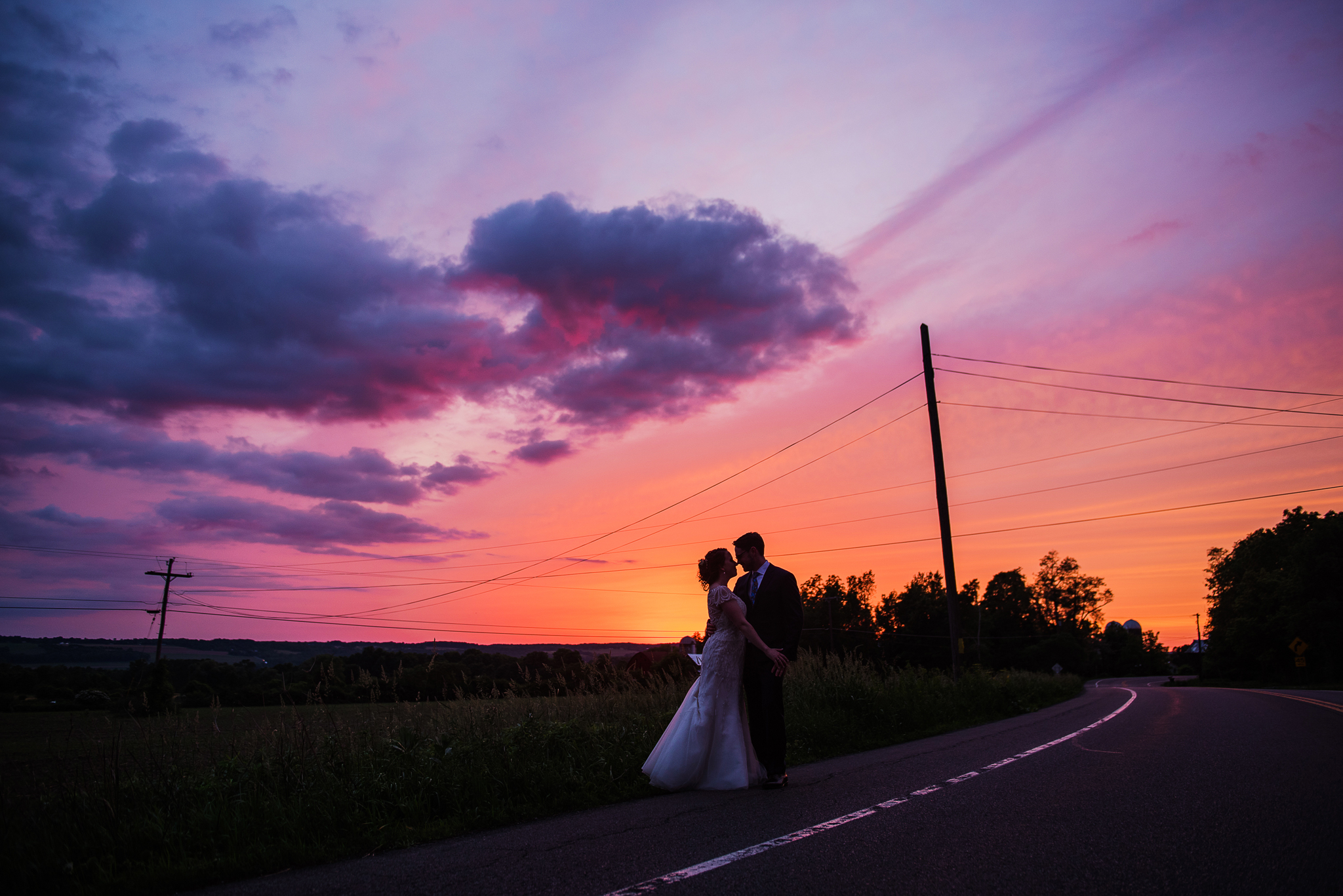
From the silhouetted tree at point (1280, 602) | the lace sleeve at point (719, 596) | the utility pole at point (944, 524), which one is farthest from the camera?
the silhouetted tree at point (1280, 602)

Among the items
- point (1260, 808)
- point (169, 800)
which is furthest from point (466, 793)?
point (1260, 808)

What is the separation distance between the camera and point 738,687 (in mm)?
6375

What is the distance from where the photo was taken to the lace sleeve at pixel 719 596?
21.0 feet

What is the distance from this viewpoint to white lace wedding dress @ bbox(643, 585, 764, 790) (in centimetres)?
610

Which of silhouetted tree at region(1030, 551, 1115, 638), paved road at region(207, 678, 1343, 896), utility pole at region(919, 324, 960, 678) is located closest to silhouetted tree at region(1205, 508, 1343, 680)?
silhouetted tree at region(1030, 551, 1115, 638)

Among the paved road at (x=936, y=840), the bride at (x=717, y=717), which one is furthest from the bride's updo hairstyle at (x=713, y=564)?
the paved road at (x=936, y=840)

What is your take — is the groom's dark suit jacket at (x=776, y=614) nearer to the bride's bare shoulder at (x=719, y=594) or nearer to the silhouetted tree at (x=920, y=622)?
the bride's bare shoulder at (x=719, y=594)

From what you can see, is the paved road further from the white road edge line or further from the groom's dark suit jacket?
the groom's dark suit jacket

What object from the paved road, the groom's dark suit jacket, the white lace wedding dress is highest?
the groom's dark suit jacket

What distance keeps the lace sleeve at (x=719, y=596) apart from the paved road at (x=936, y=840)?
4.94ft

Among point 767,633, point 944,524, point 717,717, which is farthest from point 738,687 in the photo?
point 944,524

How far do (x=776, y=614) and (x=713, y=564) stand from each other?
2.35 feet

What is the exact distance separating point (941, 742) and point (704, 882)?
710 cm

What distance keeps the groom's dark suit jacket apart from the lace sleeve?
33 centimetres
